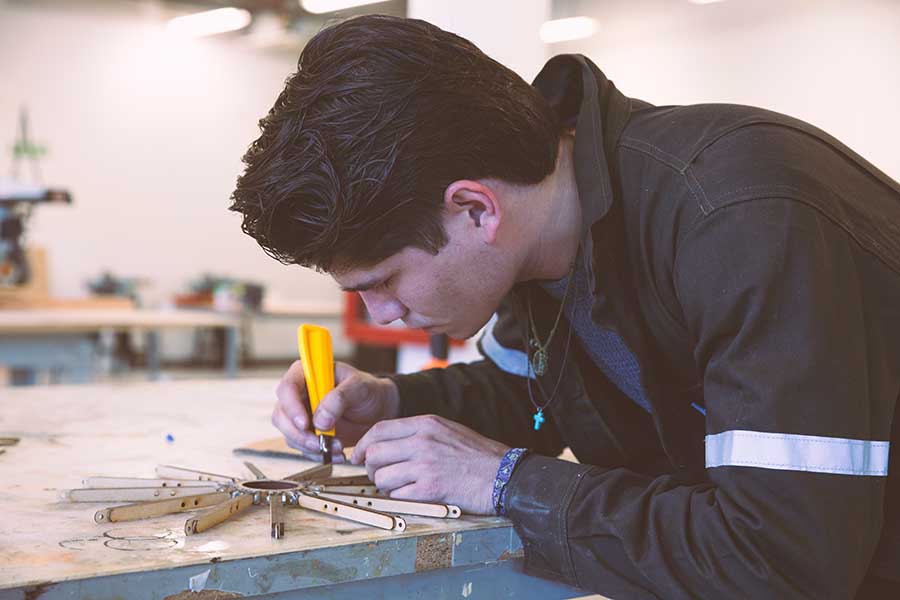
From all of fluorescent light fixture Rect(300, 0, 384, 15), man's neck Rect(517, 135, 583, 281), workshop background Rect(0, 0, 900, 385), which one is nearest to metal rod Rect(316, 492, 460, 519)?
man's neck Rect(517, 135, 583, 281)

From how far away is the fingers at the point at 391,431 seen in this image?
1098mm

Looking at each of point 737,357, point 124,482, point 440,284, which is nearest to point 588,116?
point 440,284

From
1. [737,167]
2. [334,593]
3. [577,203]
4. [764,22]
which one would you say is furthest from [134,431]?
[764,22]

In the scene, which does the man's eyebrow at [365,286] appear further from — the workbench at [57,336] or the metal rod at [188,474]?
the workbench at [57,336]

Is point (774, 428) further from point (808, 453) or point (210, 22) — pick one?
point (210, 22)

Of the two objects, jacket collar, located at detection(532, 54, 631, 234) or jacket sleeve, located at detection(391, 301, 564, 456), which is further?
jacket sleeve, located at detection(391, 301, 564, 456)

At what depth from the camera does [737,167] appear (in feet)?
3.04

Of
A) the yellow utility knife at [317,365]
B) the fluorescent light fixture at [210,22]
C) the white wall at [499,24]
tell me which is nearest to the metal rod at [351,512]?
the yellow utility knife at [317,365]

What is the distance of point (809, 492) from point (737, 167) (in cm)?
33

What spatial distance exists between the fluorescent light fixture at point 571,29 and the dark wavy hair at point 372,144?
778 cm

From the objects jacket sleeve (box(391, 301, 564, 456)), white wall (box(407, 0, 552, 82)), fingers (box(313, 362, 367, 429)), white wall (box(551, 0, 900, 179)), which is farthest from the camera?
white wall (box(551, 0, 900, 179))

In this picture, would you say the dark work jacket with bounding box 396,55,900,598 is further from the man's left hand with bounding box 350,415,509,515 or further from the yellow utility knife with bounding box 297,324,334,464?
the yellow utility knife with bounding box 297,324,334,464

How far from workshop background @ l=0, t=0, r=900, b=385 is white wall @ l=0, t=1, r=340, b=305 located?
0.05 ft

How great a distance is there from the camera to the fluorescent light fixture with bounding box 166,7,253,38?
8367 mm
